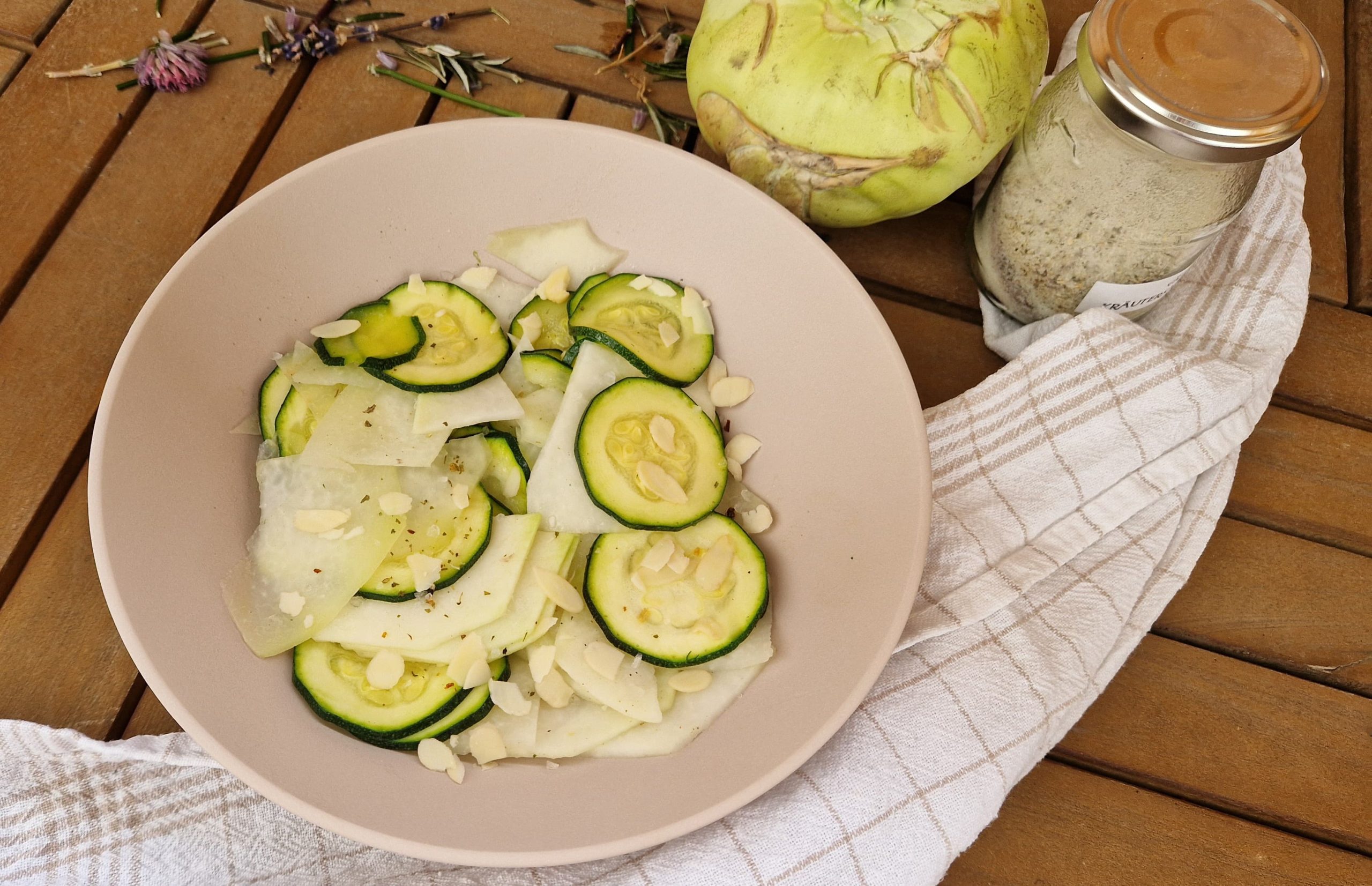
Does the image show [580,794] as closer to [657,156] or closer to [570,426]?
[570,426]

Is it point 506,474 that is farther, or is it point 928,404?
point 928,404

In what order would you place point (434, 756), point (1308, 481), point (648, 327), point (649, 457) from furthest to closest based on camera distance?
point (1308, 481), point (648, 327), point (649, 457), point (434, 756)

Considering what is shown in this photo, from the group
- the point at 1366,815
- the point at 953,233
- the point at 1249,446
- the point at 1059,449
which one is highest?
the point at 953,233

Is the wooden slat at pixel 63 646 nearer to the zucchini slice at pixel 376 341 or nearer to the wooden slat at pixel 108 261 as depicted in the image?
the wooden slat at pixel 108 261

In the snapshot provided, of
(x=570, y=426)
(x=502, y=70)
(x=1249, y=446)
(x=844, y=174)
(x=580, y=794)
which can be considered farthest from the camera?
(x=502, y=70)

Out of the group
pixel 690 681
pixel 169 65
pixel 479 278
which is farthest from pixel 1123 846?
pixel 169 65

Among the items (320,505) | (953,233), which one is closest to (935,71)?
(953,233)

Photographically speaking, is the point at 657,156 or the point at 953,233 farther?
the point at 953,233

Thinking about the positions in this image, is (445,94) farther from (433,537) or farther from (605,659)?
(605,659)
